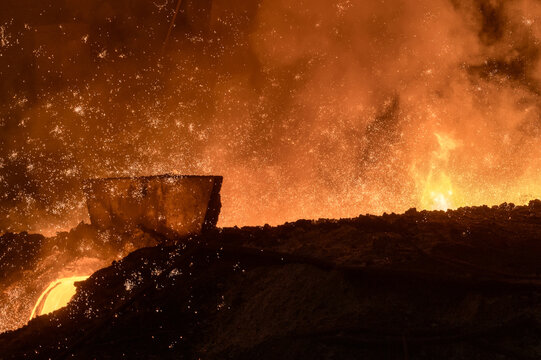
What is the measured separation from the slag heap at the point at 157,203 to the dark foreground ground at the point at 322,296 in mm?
461

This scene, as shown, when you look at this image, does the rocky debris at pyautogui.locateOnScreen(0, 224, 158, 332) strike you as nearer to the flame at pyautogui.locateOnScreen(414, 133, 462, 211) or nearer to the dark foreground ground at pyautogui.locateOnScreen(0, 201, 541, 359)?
the dark foreground ground at pyautogui.locateOnScreen(0, 201, 541, 359)

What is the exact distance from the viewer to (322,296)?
9.00ft

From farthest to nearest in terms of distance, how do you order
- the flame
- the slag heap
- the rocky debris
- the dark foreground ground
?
1. the flame
2. the rocky debris
3. the slag heap
4. the dark foreground ground

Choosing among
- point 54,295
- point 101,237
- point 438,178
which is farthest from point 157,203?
point 438,178

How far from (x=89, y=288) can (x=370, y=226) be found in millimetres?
2635

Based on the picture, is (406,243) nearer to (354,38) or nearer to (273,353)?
(273,353)

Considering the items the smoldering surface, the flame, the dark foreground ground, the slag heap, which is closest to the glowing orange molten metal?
the slag heap

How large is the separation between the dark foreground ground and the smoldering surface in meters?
4.43

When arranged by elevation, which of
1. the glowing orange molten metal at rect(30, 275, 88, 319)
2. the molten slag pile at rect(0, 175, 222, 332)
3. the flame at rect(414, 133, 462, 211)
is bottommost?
the glowing orange molten metal at rect(30, 275, 88, 319)

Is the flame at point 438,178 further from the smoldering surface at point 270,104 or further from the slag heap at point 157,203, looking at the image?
the slag heap at point 157,203

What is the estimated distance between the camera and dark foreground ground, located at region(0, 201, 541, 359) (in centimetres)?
231

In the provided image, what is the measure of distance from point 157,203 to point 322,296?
2.63 m

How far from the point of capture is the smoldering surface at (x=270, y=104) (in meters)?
8.32

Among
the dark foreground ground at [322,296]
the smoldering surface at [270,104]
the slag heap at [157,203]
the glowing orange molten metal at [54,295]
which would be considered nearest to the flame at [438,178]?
the smoldering surface at [270,104]
